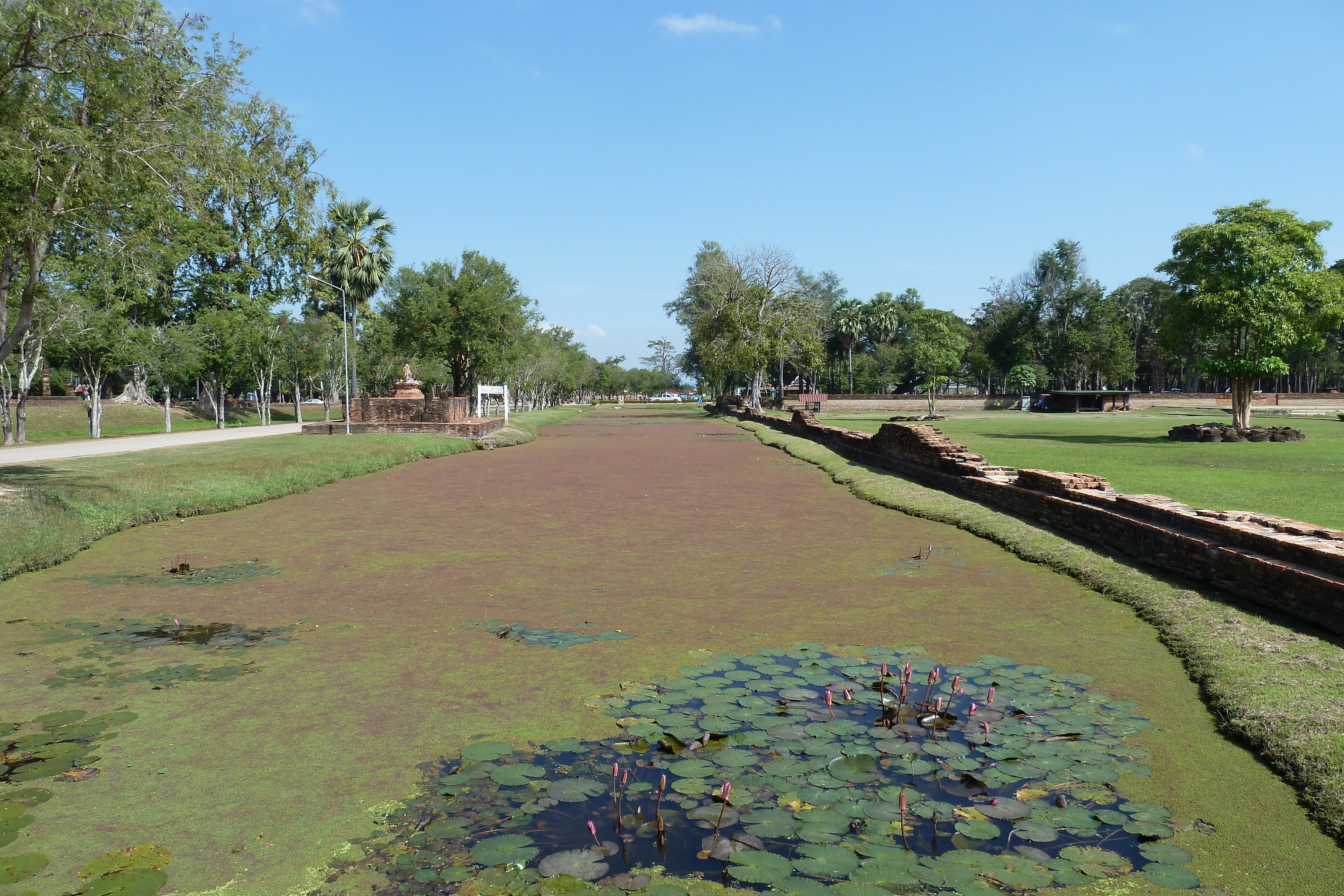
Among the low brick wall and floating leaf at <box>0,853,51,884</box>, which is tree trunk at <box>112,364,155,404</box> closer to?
the low brick wall

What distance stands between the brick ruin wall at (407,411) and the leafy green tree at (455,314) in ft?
35.6

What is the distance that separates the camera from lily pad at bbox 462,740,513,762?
14.1 feet

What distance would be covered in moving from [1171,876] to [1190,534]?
5767 millimetres

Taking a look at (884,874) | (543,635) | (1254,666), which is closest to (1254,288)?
(1254,666)

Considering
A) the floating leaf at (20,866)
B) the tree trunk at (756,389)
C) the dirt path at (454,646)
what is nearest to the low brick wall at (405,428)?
the dirt path at (454,646)

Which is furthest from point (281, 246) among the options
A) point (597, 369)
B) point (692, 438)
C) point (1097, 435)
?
point (597, 369)

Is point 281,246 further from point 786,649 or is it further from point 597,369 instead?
point 597,369

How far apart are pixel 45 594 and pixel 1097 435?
3039 cm

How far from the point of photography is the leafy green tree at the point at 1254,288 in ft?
80.4

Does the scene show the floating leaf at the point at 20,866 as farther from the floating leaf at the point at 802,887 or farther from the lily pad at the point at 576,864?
the floating leaf at the point at 802,887

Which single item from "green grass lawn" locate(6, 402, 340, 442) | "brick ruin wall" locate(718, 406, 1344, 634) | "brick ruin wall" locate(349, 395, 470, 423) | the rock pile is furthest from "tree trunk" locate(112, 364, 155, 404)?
the rock pile

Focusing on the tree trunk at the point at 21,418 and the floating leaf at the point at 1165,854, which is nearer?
the floating leaf at the point at 1165,854

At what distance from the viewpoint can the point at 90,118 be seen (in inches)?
421

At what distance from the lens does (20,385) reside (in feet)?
92.7
